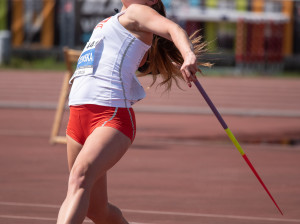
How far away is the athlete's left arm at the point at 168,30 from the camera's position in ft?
13.9

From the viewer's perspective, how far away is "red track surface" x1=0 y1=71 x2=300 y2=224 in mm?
7172

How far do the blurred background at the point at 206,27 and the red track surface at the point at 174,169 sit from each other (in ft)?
33.9

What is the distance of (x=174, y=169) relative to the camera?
9617 mm

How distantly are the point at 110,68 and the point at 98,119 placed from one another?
29cm

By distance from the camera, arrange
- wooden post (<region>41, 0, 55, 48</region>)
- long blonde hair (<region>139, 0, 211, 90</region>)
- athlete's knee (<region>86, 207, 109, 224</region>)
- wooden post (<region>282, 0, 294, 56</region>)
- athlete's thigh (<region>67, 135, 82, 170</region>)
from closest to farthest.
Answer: athlete's thigh (<region>67, 135, 82, 170</region>), athlete's knee (<region>86, 207, 109, 224</region>), long blonde hair (<region>139, 0, 211, 90</region>), wooden post (<region>282, 0, 294, 56</region>), wooden post (<region>41, 0, 55, 48</region>)

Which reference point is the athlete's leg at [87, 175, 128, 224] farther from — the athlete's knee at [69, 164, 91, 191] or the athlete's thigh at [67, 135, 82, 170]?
the athlete's knee at [69, 164, 91, 191]

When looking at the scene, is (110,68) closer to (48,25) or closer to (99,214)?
(99,214)

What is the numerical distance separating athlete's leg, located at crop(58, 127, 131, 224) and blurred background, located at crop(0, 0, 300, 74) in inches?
888

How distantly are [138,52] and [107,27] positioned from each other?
0.23 metres

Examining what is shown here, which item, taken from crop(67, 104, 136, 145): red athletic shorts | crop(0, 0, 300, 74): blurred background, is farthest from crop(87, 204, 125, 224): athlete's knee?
crop(0, 0, 300, 74): blurred background

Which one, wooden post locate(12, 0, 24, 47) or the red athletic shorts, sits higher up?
the red athletic shorts

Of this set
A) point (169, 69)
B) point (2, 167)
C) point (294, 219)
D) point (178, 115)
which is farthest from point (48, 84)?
point (169, 69)

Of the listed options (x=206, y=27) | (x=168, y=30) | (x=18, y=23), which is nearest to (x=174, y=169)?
(x=168, y=30)

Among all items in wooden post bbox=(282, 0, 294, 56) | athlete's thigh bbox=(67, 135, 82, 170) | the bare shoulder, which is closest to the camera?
the bare shoulder
